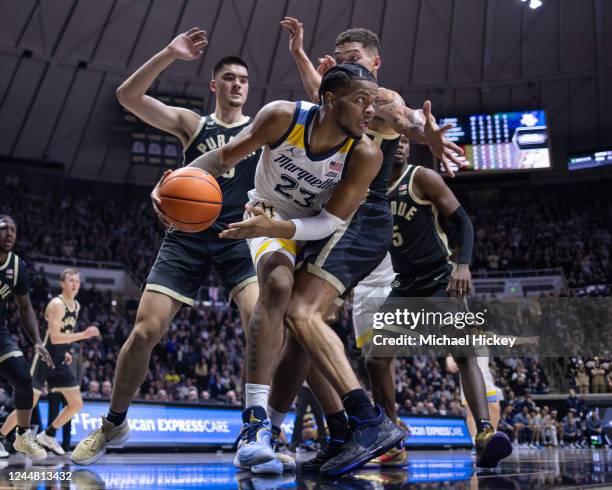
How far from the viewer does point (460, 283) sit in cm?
459

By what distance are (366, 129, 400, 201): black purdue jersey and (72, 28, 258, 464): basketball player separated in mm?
1004

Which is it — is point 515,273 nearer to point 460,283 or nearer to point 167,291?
point 460,283

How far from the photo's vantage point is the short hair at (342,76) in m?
3.38

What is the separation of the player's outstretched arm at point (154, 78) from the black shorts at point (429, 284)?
1.95 metres

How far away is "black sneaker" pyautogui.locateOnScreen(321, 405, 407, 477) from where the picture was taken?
3.13 m

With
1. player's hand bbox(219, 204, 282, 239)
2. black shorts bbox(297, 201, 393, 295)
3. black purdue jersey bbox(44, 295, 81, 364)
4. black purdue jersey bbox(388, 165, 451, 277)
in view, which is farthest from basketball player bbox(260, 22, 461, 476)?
black purdue jersey bbox(44, 295, 81, 364)

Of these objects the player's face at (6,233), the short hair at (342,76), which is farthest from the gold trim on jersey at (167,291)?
the player's face at (6,233)

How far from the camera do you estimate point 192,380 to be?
17047 mm

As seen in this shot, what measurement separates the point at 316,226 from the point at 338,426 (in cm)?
115

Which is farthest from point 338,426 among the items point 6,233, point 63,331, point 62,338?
point 63,331

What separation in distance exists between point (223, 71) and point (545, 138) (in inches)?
757

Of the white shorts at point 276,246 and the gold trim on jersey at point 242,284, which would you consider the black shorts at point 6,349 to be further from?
the white shorts at point 276,246

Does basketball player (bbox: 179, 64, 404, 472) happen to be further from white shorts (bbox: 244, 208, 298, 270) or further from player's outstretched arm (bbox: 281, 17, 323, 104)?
player's outstretched arm (bbox: 281, 17, 323, 104)

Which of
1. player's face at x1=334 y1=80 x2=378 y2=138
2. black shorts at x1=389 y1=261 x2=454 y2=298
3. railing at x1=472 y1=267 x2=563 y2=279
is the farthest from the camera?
railing at x1=472 y1=267 x2=563 y2=279
